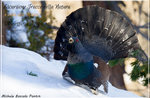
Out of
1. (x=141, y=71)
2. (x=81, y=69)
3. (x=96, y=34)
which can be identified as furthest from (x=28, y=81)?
(x=141, y=71)

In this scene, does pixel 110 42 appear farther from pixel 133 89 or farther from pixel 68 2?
pixel 133 89

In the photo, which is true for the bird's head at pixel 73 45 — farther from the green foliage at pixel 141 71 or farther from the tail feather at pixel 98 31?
the green foliage at pixel 141 71

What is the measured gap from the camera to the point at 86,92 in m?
3.69

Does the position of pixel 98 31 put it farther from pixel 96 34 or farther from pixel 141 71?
pixel 141 71

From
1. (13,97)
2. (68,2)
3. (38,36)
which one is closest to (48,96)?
(13,97)

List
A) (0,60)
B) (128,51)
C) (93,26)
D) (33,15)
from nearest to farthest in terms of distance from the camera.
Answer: (0,60) → (93,26) → (128,51) → (33,15)

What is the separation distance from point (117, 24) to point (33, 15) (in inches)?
166

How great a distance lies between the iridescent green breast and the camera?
3.69m

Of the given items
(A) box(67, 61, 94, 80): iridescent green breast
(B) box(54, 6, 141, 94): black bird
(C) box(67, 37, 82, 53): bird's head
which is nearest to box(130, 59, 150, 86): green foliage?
(B) box(54, 6, 141, 94): black bird

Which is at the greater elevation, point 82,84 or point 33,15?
point 33,15

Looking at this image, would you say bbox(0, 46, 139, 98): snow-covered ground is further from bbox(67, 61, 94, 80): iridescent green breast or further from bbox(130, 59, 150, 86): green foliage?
bbox(130, 59, 150, 86): green foliage

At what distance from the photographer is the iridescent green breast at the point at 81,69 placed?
3.69 meters

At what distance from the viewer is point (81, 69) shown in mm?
3684

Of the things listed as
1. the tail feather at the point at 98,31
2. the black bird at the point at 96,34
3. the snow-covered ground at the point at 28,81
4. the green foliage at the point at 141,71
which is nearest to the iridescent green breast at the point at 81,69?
the black bird at the point at 96,34
